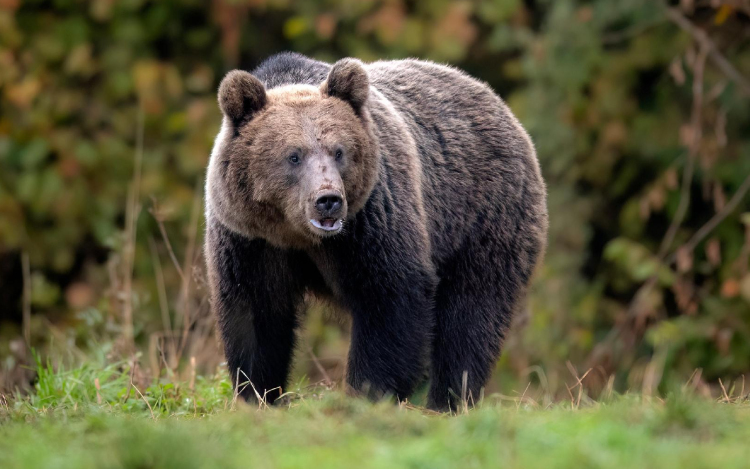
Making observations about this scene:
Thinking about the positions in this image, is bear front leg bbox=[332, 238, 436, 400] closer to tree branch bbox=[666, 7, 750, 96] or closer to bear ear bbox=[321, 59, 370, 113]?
bear ear bbox=[321, 59, 370, 113]

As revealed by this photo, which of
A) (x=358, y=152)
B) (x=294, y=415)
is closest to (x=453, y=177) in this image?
(x=358, y=152)

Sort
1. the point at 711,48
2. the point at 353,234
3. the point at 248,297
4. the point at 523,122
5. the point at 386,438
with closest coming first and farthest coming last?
the point at 386,438
the point at 353,234
the point at 248,297
the point at 711,48
the point at 523,122

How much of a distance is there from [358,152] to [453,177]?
3.41 feet

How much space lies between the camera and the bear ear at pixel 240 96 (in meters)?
5.14

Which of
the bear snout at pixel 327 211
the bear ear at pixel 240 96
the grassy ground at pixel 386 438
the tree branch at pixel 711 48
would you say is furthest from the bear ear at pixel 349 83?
the tree branch at pixel 711 48

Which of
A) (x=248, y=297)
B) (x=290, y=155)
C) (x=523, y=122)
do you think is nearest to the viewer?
(x=290, y=155)

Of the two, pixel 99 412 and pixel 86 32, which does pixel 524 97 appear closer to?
pixel 86 32

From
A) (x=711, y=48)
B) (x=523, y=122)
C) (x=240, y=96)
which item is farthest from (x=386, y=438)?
(x=523, y=122)

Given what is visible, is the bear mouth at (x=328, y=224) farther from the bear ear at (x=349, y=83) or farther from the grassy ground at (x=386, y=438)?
the grassy ground at (x=386, y=438)

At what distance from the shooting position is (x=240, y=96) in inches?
205

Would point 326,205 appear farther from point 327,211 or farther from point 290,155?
point 290,155

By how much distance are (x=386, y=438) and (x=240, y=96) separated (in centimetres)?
226

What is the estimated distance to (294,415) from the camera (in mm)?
3990

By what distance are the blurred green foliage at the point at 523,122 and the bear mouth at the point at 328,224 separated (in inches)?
183
